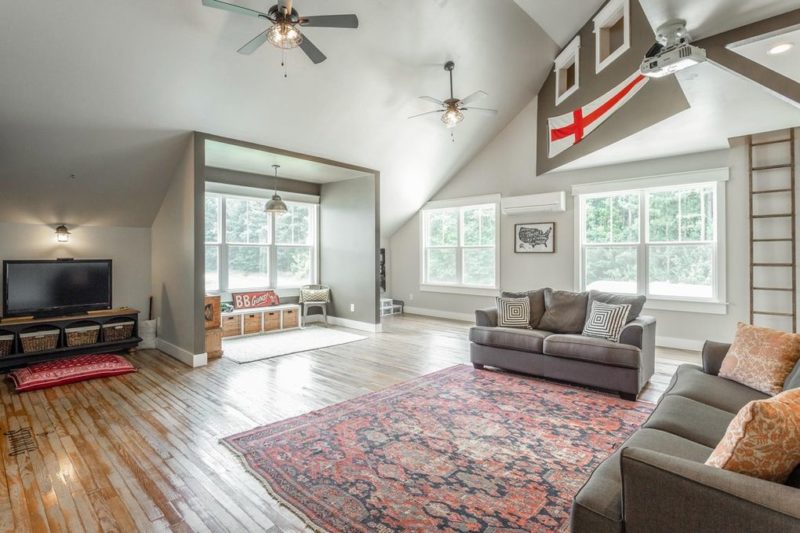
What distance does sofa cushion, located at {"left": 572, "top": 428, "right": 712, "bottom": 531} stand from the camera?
4.58ft

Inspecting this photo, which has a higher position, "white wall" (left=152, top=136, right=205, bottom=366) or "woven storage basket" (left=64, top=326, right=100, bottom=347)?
"white wall" (left=152, top=136, right=205, bottom=366)

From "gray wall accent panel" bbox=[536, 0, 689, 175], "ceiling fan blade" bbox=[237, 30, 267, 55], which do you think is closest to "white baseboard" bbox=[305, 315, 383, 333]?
"gray wall accent panel" bbox=[536, 0, 689, 175]

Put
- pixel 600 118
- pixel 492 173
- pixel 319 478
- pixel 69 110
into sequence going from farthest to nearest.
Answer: pixel 492 173
pixel 600 118
pixel 69 110
pixel 319 478

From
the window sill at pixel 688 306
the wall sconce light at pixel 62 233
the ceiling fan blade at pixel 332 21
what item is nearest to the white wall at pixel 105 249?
the wall sconce light at pixel 62 233

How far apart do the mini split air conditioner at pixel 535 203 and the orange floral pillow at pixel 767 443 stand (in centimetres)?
554

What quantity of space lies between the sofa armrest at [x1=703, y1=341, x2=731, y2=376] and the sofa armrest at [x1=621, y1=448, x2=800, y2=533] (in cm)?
209

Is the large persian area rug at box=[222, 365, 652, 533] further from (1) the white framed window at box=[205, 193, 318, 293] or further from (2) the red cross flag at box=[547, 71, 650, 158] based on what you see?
(1) the white framed window at box=[205, 193, 318, 293]

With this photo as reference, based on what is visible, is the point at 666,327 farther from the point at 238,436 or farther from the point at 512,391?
the point at 238,436

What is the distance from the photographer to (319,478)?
7.91ft

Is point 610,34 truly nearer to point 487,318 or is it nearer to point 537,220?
point 537,220

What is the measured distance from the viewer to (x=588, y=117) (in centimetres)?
532

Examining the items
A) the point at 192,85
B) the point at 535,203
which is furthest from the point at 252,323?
the point at 535,203

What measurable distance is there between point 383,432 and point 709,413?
206 centimetres

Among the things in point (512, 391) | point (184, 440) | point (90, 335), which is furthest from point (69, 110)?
point (512, 391)
